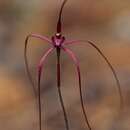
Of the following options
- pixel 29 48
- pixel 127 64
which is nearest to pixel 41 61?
pixel 29 48

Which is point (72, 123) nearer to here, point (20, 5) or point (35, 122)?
point (35, 122)

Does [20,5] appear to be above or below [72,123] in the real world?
above

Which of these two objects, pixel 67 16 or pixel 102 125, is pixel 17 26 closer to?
pixel 67 16

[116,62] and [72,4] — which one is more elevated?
[72,4]

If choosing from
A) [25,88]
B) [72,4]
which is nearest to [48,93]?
[25,88]

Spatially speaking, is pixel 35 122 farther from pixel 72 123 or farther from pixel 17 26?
pixel 17 26
